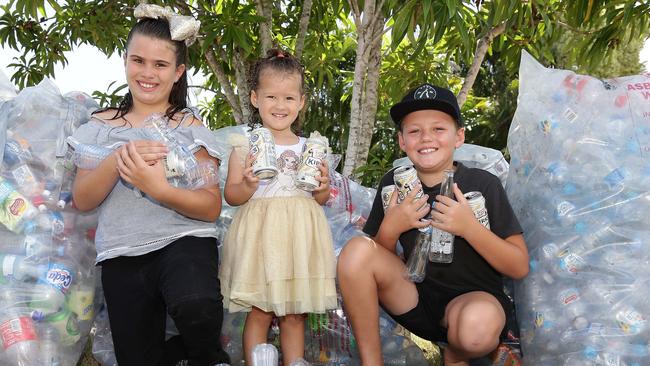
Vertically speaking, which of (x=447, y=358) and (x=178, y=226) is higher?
(x=178, y=226)

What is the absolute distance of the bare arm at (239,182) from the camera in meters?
1.94

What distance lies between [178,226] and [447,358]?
96 cm

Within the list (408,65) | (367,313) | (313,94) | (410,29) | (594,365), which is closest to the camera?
(594,365)

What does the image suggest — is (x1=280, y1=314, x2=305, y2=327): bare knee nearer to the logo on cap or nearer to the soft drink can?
the soft drink can

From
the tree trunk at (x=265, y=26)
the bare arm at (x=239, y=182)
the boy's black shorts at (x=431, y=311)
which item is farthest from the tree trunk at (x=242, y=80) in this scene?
the boy's black shorts at (x=431, y=311)

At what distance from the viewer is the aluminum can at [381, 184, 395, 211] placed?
2.13 meters

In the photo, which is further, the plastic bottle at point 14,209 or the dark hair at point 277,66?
the dark hair at point 277,66

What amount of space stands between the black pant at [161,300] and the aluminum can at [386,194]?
0.57 meters

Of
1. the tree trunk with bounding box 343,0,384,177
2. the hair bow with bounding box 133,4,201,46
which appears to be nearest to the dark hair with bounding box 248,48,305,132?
the hair bow with bounding box 133,4,201,46

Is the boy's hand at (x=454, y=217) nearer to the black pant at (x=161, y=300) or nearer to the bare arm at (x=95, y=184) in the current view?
the black pant at (x=161, y=300)

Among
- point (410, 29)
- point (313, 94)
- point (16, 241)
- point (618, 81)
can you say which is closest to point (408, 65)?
point (313, 94)

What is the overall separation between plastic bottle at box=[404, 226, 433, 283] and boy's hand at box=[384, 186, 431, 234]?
88 mm

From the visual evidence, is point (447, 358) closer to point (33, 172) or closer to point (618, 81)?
point (618, 81)

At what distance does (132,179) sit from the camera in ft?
6.11
